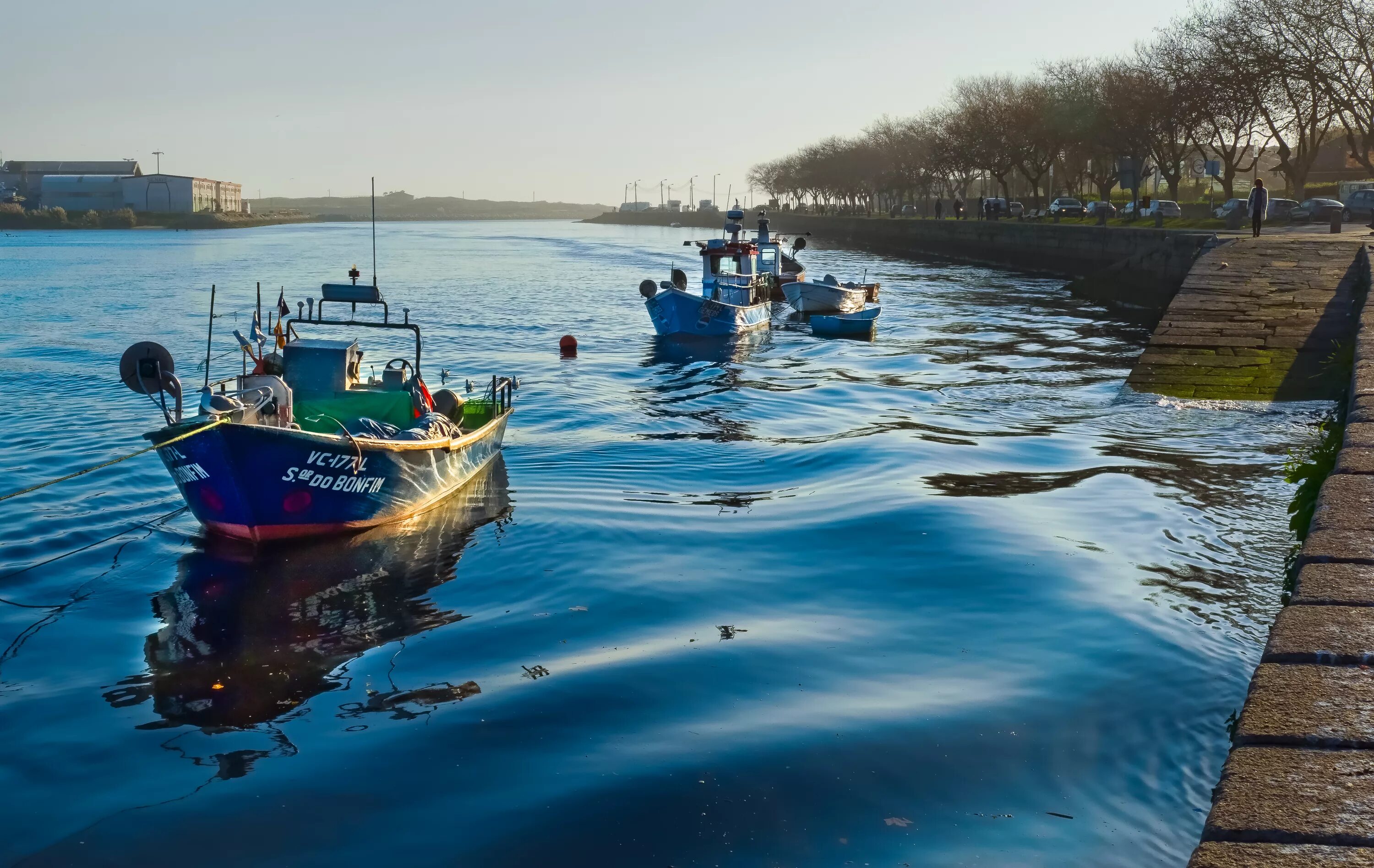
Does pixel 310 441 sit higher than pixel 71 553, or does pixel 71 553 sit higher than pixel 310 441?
pixel 310 441

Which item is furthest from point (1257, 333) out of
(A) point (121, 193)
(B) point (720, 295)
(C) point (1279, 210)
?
(A) point (121, 193)

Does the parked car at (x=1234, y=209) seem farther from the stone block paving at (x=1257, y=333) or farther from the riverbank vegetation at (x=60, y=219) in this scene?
the riverbank vegetation at (x=60, y=219)

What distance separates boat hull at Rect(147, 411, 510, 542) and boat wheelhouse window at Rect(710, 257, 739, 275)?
24118 mm

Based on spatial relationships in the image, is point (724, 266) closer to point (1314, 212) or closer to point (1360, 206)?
point (1314, 212)

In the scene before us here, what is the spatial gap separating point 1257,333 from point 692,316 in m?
17.2

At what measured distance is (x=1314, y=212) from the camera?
4875 centimetres

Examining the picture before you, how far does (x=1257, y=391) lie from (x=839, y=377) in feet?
35.2

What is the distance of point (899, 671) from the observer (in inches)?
347

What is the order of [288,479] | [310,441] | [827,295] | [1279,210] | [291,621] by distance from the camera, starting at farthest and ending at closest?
1. [1279,210]
2. [827,295]
3. [288,479]
4. [310,441]
5. [291,621]

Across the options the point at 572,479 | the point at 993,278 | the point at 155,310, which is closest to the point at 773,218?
the point at 993,278

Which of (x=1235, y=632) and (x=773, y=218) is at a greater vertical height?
(x=773, y=218)

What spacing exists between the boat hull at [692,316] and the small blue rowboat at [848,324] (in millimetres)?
2419

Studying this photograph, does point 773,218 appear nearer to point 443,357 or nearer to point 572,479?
point 443,357

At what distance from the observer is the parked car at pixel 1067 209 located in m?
65.8
